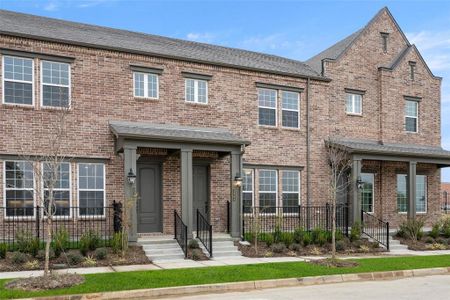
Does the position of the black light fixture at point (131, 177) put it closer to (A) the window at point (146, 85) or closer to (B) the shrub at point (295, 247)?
(A) the window at point (146, 85)

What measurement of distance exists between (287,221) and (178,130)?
553 cm

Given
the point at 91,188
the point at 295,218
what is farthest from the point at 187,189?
the point at 295,218

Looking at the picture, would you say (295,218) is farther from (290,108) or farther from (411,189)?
(411,189)

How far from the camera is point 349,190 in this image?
20.2m

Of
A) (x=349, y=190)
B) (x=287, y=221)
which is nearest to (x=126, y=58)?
(x=287, y=221)

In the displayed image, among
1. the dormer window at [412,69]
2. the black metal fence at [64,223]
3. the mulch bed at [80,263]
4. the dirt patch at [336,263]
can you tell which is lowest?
the dirt patch at [336,263]

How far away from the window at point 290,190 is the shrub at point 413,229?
4167 mm

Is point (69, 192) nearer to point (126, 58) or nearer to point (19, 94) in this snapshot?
point (19, 94)

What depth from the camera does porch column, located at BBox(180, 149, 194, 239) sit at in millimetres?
15781

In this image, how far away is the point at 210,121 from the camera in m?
18.0

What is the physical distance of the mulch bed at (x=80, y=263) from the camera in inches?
492

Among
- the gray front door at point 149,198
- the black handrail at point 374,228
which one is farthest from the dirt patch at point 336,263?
the gray front door at point 149,198

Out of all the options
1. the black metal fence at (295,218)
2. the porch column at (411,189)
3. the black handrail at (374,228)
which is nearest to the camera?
the black metal fence at (295,218)

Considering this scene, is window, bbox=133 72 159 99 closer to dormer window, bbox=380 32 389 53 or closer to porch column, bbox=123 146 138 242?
porch column, bbox=123 146 138 242
